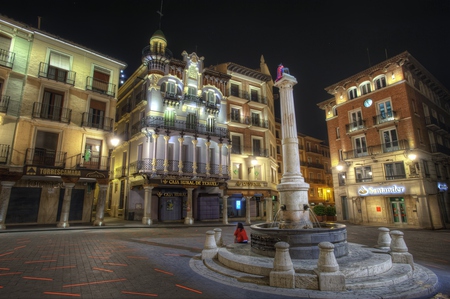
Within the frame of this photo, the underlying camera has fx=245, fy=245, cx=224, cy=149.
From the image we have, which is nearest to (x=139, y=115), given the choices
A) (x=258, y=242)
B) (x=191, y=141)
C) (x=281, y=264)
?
(x=191, y=141)

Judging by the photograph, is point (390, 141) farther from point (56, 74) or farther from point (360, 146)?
point (56, 74)

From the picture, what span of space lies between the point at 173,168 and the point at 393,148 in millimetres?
21671

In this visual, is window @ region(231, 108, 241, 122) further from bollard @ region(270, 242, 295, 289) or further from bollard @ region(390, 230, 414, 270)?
bollard @ region(270, 242, 295, 289)

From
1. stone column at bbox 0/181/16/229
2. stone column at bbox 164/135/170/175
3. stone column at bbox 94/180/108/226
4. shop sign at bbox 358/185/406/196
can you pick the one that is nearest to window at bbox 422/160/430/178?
shop sign at bbox 358/185/406/196

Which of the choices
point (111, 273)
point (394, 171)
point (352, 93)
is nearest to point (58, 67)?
point (111, 273)

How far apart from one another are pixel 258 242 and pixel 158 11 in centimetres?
2796

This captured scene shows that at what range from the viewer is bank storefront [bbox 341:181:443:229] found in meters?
21.7

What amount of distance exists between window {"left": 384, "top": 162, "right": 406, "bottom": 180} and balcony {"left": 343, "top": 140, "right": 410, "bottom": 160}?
1.37 m

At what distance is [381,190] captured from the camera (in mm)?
24047

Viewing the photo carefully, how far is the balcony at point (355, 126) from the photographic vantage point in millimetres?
26594

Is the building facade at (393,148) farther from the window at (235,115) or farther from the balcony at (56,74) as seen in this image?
the balcony at (56,74)

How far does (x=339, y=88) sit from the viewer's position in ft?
97.1

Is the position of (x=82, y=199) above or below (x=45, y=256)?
above

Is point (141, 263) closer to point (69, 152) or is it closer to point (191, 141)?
point (69, 152)
